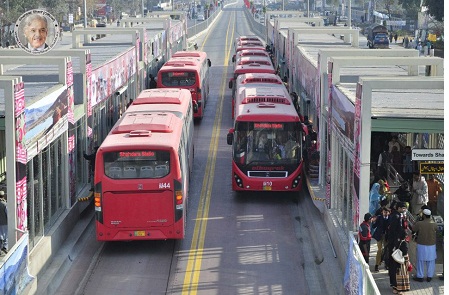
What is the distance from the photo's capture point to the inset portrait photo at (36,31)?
2638 centimetres

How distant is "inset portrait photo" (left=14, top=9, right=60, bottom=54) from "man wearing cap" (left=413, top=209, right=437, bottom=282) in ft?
41.5

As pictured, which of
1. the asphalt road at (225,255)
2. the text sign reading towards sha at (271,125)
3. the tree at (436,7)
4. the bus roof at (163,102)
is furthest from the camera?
the tree at (436,7)

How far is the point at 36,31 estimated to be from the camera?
26703 mm

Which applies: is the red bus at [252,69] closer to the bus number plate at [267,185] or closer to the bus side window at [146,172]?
the bus number plate at [267,185]

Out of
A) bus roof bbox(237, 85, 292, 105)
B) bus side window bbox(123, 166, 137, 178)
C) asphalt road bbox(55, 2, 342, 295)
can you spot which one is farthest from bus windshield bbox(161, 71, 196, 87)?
bus side window bbox(123, 166, 137, 178)

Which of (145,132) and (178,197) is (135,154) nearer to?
(145,132)

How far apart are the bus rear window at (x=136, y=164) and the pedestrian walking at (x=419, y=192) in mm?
5200

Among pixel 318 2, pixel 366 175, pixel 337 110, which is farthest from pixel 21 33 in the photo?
pixel 318 2

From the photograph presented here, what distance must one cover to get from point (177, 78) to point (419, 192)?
21591 millimetres

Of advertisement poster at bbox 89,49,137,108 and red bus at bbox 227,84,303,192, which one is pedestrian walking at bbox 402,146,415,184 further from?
advertisement poster at bbox 89,49,137,108

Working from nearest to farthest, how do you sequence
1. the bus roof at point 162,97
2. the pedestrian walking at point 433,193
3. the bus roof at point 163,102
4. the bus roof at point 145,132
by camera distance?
the bus roof at point 145,132
the pedestrian walking at point 433,193
the bus roof at point 163,102
the bus roof at point 162,97

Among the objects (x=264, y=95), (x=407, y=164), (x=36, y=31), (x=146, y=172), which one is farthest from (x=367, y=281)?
(x=264, y=95)

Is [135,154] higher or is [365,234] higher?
[135,154]

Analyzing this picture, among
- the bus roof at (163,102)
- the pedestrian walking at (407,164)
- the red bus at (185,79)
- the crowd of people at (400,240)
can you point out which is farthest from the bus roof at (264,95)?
the crowd of people at (400,240)
